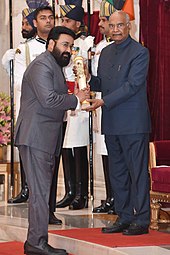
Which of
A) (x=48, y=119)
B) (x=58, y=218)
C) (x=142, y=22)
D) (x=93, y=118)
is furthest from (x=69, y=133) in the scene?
(x=48, y=119)

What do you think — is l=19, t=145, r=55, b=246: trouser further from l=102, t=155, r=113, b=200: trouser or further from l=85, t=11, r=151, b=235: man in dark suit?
l=102, t=155, r=113, b=200: trouser

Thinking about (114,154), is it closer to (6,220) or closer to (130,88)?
(130,88)

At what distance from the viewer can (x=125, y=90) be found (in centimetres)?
500

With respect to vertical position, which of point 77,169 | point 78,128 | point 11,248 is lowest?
point 11,248

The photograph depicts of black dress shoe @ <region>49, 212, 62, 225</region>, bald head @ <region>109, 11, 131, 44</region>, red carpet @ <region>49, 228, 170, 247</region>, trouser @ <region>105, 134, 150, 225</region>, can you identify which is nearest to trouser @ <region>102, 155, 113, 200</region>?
black dress shoe @ <region>49, 212, 62, 225</region>

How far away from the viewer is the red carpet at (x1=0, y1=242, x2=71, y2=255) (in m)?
5.12

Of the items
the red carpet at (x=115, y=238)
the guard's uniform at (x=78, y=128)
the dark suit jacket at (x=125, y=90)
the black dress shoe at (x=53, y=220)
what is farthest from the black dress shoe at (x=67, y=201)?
the dark suit jacket at (x=125, y=90)

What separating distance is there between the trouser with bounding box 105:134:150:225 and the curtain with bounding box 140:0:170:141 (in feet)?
5.18

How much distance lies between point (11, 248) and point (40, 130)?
113 centimetres

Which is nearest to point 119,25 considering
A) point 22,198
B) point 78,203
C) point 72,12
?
point 72,12

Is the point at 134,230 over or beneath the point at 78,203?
beneath

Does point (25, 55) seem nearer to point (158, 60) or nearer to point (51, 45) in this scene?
point (158, 60)

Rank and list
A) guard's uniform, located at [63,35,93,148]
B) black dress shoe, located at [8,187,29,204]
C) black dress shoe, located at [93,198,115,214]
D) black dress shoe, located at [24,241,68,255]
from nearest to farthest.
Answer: black dress shoe, located at [24,241,68,255] → black dress shoe, located at [93,198,115,214] → guard's uniform, located at [63,35,93,148] → black dress shoe, located at [8,187,29,204]

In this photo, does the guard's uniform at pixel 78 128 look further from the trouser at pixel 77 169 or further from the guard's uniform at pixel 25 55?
the guard's uniform at pixel 25 55
